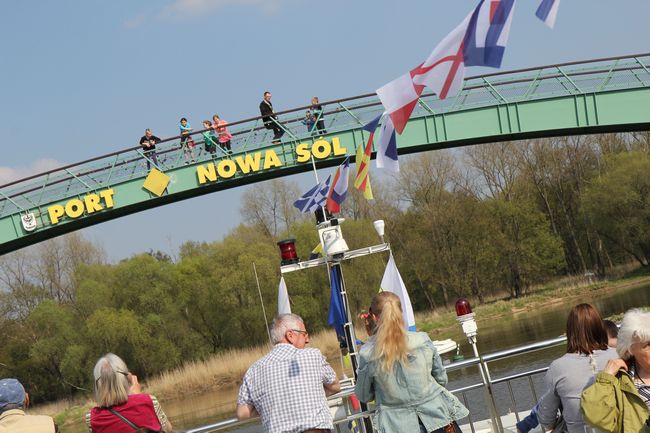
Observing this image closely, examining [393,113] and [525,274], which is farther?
[525,274]

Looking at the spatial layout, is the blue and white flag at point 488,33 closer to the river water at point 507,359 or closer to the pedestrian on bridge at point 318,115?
the river water at point 507,359

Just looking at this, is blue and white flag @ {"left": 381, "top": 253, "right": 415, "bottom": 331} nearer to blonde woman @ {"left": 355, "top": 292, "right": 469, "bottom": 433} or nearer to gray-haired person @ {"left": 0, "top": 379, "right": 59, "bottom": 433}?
blonde woman @ {"left": 355, "top": 292, "right": 469, "bottom": 433}

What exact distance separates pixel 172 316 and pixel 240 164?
27.4 metres

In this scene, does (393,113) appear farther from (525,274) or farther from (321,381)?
(525,274)

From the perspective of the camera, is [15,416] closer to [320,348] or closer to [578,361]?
[578,361]

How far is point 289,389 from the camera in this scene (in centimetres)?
527

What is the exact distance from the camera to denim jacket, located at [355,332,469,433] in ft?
17.5

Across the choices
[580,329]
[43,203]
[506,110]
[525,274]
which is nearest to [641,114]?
[506,110]

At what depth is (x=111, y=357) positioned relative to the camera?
5.15m

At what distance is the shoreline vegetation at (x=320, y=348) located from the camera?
35.0m

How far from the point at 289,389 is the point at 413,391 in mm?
784

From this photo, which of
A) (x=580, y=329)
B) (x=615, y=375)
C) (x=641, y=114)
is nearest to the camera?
(x=615, y=375)

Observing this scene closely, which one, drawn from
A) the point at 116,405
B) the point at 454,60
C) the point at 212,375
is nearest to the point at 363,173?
the point at 454,60

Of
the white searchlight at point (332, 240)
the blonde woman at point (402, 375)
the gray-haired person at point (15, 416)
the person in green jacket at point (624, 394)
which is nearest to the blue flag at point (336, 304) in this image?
the white searchlight at point (332, 240)
